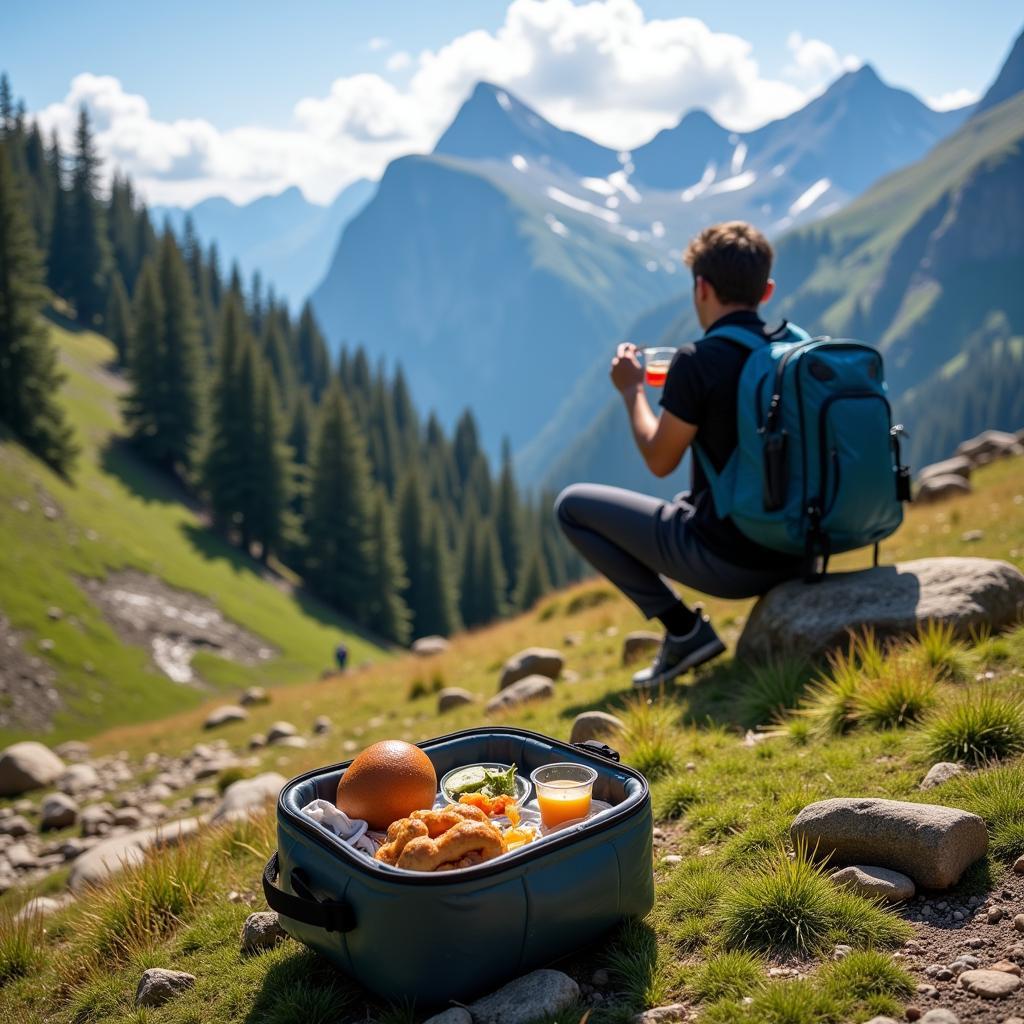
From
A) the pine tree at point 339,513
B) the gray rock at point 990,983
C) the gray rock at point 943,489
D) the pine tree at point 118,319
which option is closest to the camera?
the gray rock at point 990,983

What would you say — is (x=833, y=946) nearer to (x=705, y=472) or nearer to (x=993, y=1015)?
(x=993, y=1015)

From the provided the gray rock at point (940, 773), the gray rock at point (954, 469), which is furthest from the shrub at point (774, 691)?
the gray rock at point (954, 469)

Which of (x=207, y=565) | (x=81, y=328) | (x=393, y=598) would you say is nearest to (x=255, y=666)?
(x=207, y=565)

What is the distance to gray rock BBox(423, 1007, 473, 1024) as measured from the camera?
135 inches

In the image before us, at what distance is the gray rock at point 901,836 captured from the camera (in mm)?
3953

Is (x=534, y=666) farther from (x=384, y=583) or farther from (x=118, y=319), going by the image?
(x=118, y=319)

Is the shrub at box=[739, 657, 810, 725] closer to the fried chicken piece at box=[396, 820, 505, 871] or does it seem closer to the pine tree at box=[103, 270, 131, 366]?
the fried chicken piece at box=[396, 820, 505, 871]

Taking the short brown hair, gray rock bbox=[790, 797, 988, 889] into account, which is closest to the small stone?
gray rock bbox=[790, 797, 988, 889]

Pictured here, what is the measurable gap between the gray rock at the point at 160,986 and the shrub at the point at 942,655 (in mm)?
4872

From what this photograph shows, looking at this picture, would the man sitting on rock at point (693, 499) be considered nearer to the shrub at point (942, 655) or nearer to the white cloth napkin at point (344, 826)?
the shrub at point (942, 655)

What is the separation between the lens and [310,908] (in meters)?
3.65

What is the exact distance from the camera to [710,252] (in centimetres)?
677

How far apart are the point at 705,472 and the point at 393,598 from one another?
6103cm

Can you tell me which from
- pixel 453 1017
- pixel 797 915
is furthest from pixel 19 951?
pixel 797 915
